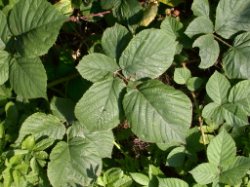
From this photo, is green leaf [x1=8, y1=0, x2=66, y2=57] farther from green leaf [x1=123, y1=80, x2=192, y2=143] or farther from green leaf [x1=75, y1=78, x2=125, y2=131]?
green leaf [x1=123, y1=80, x2=192, y2=143]

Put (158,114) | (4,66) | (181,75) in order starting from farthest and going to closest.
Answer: (181,75) < (4,66) < (158,114)

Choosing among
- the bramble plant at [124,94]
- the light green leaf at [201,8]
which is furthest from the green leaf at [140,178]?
the light green leaf at [201,8]

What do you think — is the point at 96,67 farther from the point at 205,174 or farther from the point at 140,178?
the point at 205,174

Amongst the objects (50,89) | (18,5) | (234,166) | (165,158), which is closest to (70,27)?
(50,89)

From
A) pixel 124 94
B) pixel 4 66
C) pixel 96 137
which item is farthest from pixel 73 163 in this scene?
pixel 4 66

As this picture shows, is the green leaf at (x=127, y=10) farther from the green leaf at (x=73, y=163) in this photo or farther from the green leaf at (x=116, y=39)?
the green leaf at (x=73, y=163)

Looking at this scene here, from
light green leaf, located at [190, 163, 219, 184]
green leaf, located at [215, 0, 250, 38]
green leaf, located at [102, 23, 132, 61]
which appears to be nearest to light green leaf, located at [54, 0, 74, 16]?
green leaf, located at [102, 23, 132, 61]
